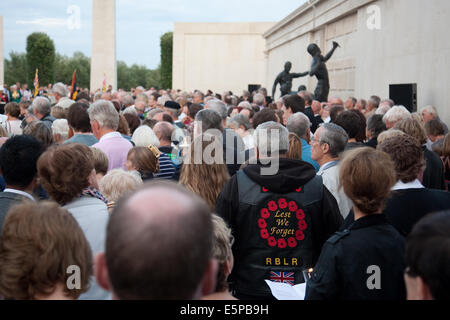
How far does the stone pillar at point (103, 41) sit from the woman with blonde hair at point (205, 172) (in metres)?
30.5

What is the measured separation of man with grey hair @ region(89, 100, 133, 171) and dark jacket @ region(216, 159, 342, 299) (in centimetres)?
247

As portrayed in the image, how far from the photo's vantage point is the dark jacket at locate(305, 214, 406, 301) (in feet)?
9.22

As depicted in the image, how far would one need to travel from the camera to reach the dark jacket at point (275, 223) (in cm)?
362

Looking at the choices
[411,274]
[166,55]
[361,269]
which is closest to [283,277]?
[361,269]

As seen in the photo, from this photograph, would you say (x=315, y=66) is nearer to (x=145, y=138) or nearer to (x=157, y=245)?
(x=145, y=138)

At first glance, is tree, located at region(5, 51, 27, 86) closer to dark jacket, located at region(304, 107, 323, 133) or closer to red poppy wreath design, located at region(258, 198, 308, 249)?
dark jacket, located at region(304, 107, 323, 133)

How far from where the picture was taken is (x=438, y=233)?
5.82ft

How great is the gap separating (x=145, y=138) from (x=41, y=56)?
4499cm

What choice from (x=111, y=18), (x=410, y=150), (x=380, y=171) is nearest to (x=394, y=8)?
(x=410, y=150)

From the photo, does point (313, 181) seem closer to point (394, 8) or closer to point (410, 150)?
point (410, 150)

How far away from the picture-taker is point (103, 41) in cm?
3378

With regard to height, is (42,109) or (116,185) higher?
(42,109)

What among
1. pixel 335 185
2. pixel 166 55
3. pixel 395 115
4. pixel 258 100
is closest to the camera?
pixel 335 185
